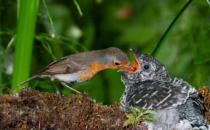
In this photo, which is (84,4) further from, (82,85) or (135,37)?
(82,85)

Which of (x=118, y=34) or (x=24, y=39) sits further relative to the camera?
(x=118, y=34)

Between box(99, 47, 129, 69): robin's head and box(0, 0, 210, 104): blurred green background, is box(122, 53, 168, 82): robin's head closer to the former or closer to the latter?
box(99, 47, 129, 69): robin's head

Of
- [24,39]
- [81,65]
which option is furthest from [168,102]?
[81,65]

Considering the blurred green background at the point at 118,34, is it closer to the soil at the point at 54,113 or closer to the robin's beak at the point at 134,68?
the robin's beak at the point at 134,68

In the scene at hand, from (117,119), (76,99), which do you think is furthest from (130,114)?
(76,99)

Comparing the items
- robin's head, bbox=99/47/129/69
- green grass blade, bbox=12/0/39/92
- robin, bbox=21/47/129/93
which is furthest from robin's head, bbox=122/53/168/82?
green grass blade, bbox=12/0/39/92

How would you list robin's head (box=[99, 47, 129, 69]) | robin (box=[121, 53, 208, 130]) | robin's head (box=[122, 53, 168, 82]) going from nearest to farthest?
robin (box=[121, 53, 208, 130]) < robin's head (box=[122, 53, 168, 82]) < robin's head (box=[99, 47, 129, 69])

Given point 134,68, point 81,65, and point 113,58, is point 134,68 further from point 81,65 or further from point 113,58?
point 81,65

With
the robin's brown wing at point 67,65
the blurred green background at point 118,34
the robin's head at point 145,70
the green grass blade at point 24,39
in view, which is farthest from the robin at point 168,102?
the blurred green background at point 118,34
